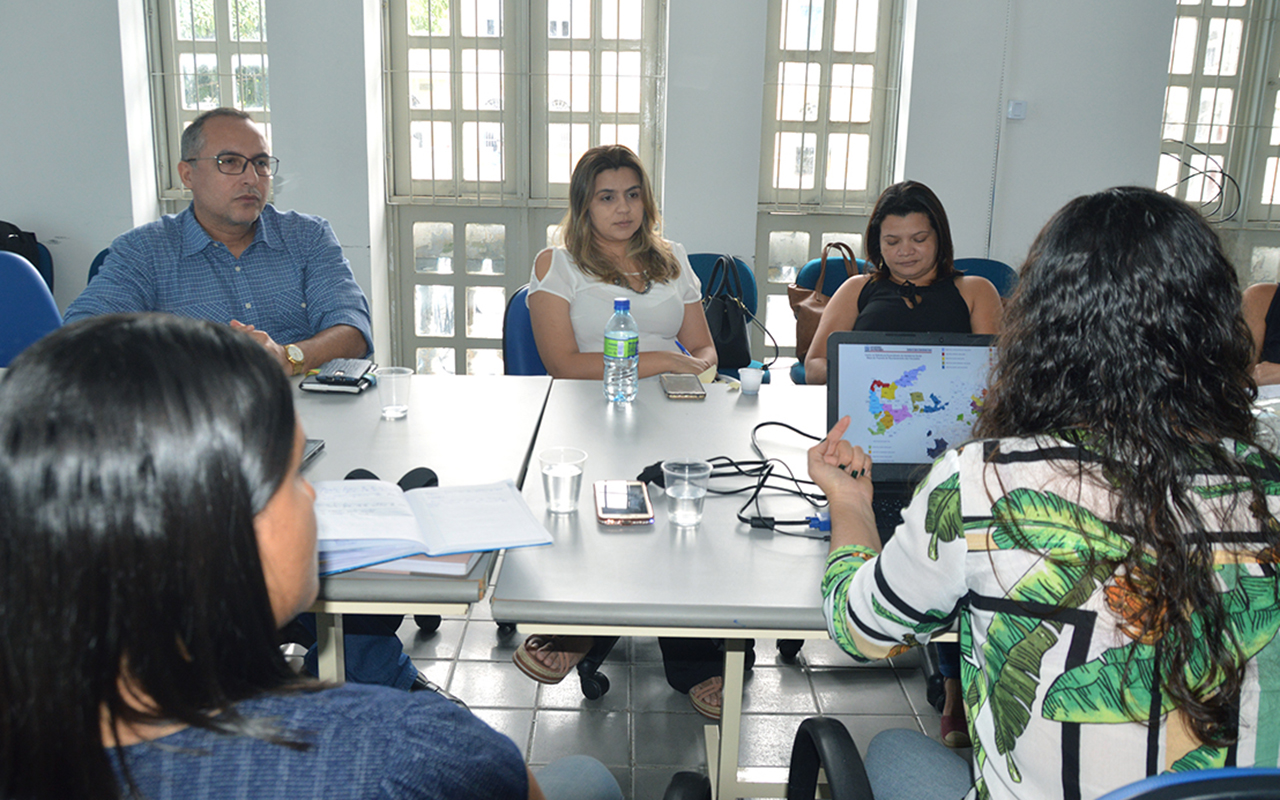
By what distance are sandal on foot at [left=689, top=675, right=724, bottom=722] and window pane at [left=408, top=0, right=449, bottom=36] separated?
3.26 meters

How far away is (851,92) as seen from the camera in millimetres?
4402

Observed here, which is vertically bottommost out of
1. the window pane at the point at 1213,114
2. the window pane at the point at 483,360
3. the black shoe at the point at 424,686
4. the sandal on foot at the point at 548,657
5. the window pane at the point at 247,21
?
the black shoe at the point at 424,686

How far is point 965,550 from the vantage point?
0.91 m

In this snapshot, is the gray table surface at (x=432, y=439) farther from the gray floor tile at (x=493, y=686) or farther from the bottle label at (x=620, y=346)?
the gray floor tile at (x=493, y=686)

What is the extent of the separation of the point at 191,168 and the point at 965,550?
2.31 meters

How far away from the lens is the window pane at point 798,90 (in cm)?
436

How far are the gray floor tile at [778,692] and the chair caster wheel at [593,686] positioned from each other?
355 millimetres

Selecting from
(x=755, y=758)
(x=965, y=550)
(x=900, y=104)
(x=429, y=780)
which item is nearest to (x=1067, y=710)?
(x=965, y=550)

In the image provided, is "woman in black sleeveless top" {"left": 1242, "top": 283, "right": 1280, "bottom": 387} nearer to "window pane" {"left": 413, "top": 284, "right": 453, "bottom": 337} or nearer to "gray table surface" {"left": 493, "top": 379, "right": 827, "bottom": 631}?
"gray table surface" {"left": 493, "top": 379, "right": 827, "bottom": 631}

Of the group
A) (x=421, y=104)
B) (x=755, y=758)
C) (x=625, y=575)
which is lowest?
(x=755, y=758)

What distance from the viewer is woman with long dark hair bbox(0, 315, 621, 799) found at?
511 millimetres

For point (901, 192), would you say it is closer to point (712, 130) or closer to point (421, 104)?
point (712, 130)

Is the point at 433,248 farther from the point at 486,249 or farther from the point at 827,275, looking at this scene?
the point at 827,275

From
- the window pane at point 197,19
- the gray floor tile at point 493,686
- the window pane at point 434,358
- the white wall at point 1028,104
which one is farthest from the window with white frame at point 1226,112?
the window pane at point 197,19
